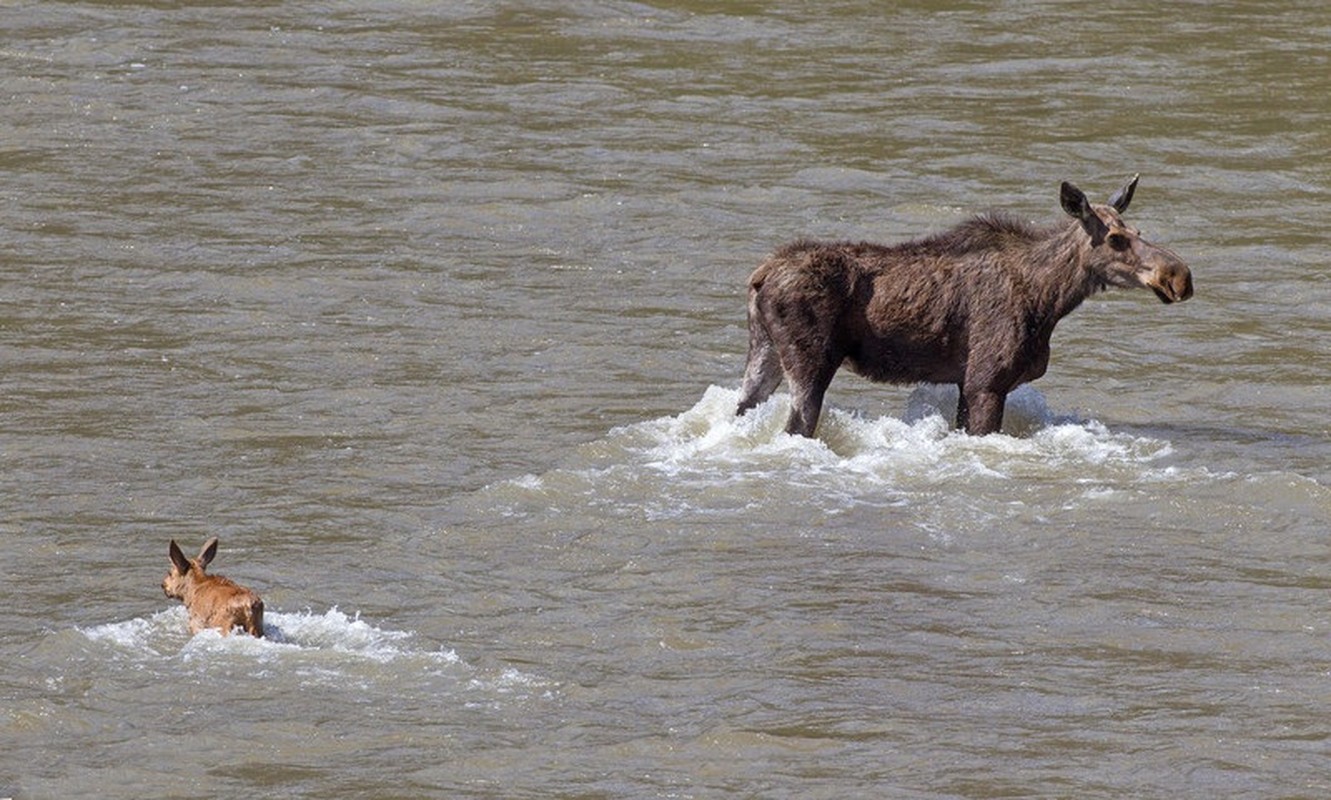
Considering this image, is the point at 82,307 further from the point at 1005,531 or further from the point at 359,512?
the point at 1005,531

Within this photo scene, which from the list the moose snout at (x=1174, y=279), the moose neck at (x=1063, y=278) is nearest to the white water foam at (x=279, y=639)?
the moose neck at (x=1063, y=278)

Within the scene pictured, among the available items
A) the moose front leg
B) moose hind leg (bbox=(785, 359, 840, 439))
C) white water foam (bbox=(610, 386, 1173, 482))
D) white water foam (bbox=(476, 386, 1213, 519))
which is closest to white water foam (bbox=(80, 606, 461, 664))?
white water foam (bbox=(476, 386, 1213, 519))

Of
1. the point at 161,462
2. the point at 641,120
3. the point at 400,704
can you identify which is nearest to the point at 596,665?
the point at 400,704

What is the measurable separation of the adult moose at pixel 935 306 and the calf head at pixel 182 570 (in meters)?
3.69

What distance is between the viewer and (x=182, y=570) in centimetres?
1138

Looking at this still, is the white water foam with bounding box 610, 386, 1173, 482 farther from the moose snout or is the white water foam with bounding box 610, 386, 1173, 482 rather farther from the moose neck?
the moose snout

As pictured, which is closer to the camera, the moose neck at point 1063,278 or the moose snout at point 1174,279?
the moose snout at point 1174,279

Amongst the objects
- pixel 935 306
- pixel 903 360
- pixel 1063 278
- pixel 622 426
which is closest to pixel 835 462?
pixel 903 360

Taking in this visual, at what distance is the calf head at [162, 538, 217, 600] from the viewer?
11.3 meters

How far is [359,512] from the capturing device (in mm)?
13148

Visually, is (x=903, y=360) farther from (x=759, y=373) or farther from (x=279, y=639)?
(x=279, y=639)

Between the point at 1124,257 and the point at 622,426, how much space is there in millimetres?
2868

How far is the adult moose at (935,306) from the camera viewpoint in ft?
45.8

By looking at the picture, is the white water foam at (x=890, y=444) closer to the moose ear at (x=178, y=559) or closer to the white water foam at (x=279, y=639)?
the white water foam at (x=279, y=639)
